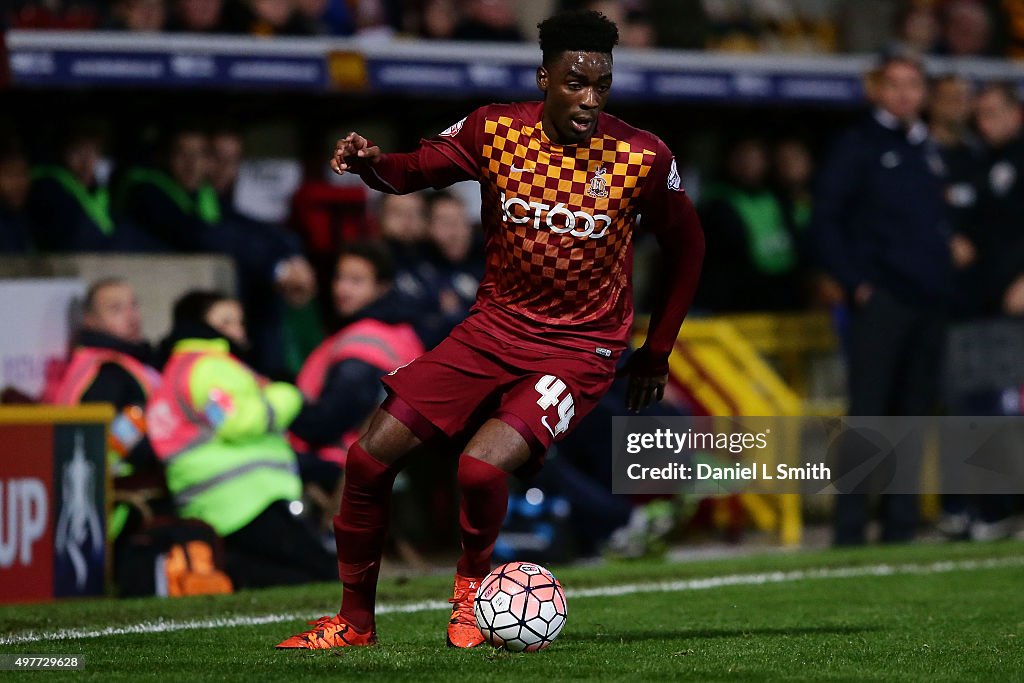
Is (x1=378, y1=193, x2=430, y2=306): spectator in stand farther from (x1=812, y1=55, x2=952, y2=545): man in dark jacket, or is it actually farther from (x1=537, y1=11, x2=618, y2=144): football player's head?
(x1=537, y1=11, x2=618, y2=144): football player's head

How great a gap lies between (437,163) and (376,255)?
3.97 metres

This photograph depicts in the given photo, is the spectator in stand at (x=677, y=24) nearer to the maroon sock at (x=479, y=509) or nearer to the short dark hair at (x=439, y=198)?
the short dark hair at (x=439, y=198)

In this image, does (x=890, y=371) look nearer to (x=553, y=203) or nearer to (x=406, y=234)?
(x=406, y=234)

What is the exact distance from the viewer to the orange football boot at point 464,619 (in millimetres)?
6340

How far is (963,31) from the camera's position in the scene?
582 inches

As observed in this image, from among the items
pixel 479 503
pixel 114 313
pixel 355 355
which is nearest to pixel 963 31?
pixel 355 355

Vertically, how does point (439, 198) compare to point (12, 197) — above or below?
below

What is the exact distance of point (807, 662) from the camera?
239 inches

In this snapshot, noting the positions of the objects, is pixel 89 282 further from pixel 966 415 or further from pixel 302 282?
pixel 966 415

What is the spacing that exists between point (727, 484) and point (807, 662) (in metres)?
5.50

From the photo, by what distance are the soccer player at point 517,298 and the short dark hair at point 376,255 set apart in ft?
12.6

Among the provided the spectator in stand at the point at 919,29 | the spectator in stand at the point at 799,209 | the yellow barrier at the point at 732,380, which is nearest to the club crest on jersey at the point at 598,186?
the yellow barrier at the point at 732,380

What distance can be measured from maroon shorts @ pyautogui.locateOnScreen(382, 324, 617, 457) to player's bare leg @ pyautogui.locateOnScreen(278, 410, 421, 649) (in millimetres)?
81

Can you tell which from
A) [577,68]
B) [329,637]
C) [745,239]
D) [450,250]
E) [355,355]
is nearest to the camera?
[577,68]
